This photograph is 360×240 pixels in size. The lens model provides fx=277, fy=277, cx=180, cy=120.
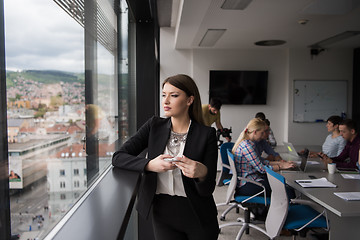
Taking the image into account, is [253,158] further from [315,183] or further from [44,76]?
[44,76]

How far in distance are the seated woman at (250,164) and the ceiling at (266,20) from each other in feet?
5.90

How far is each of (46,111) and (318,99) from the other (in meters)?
7.29

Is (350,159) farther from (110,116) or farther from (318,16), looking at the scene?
(110,116)

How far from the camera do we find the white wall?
22.4ft

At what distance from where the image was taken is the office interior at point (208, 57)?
1450 mm

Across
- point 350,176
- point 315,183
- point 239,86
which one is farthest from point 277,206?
point 239,86

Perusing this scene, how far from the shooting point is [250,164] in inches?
127

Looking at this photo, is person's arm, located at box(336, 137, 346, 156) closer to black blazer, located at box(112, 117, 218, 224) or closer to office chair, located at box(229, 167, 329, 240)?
office chair, located at box(229, 167, 329, 240)

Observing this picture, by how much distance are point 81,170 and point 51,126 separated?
19.0 inches

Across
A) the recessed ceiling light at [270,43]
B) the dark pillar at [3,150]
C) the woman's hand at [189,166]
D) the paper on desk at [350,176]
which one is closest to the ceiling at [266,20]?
the recessed ceiling light at [270,43]

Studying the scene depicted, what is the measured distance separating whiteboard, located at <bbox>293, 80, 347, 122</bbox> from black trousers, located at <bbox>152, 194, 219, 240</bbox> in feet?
20.1

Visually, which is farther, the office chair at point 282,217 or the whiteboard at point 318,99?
the whiteboard at point 318,99

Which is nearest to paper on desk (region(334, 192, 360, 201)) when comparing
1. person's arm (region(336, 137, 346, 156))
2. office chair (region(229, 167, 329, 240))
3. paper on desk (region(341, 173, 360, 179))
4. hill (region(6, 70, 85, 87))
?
office chair (region(229, 167, 329, 240))

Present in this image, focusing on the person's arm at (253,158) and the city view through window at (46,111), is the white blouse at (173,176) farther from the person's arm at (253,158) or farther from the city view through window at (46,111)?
the person's arm at (253,158)
